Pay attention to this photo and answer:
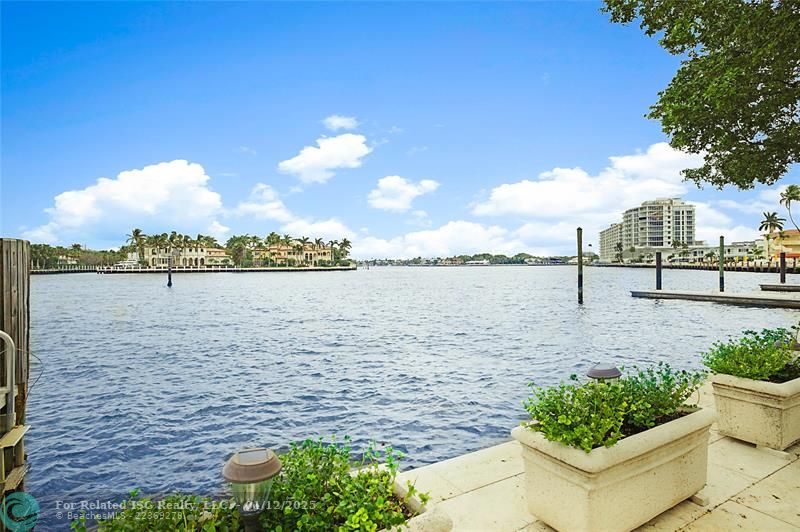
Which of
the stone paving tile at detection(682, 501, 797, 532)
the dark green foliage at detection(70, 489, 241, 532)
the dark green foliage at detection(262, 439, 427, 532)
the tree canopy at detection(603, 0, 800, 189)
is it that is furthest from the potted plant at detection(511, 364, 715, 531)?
the tree canopy at detection(603, 0, 800, 189)

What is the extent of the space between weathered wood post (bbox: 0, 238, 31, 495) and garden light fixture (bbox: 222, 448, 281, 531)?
2.71 m

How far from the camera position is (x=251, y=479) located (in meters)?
2.16

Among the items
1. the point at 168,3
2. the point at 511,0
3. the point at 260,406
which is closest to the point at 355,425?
the point at 260,406

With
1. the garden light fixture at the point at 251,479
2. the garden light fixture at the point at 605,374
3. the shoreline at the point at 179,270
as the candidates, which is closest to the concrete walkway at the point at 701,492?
the garden light fixture at the point at 605,374

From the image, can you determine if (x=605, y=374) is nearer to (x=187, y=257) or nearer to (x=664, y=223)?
(x=187, y=257)

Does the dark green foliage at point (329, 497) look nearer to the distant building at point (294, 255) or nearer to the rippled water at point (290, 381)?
the rippled water at point (290, 381)

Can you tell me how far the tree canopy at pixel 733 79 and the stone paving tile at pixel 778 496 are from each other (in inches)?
198

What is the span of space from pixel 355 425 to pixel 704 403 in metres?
6.22

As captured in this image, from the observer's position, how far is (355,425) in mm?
9164

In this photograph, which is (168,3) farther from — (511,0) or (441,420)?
(441,420)

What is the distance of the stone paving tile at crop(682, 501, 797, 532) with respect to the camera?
3.26 metres

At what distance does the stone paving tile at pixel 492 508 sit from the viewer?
3.43 metres

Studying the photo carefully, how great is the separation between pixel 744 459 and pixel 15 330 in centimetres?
722

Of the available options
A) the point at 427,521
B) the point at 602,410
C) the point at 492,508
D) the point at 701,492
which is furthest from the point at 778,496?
the point at 427,521
